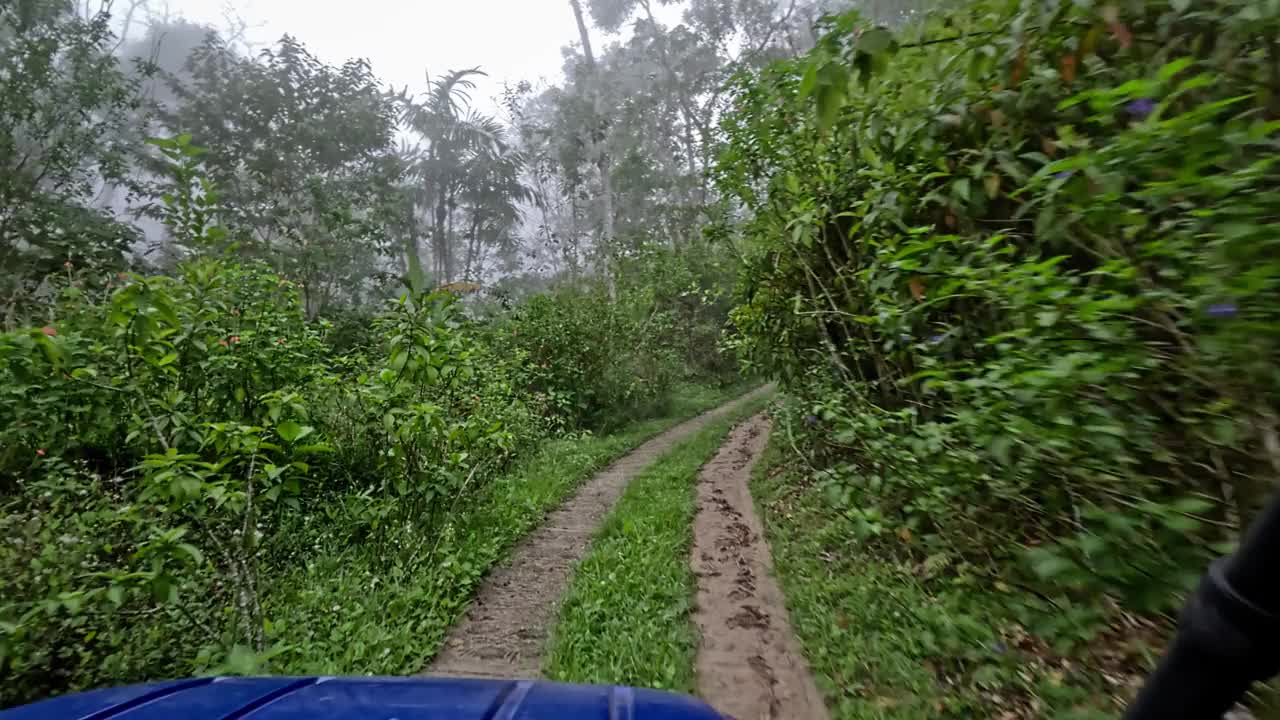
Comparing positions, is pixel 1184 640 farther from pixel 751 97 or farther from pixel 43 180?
pixel 43 180

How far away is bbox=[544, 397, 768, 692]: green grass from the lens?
2754mm

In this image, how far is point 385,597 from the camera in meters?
3.26

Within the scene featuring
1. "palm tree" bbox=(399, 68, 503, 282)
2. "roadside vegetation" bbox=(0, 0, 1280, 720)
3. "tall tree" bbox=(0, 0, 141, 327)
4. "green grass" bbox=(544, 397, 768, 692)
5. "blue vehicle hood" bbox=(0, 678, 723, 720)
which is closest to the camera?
"blue vehicle hood" bbox=(0, 678, 723, 720)

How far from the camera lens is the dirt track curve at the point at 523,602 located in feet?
9.52

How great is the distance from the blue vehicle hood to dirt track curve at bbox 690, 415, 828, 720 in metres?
1.65

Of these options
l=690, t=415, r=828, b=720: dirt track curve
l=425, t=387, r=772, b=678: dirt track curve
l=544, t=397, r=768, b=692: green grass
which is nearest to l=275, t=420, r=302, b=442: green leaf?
l=425, t=387, r=772, b=678: dirt track curve

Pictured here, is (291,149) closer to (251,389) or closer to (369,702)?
(251,389)

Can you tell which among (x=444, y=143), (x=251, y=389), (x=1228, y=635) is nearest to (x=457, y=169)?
(x=444, y=143)

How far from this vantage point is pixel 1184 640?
70 cm

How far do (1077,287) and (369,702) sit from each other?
2.44 meters

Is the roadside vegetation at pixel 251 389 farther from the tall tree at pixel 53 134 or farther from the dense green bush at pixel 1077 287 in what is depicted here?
the dense green bush at pixel 1077 287

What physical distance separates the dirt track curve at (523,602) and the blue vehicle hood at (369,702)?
1.78m

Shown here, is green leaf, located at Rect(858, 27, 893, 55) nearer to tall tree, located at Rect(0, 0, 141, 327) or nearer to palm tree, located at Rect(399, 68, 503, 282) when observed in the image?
tall tree, located at Rect(0, 0, 141, 327)

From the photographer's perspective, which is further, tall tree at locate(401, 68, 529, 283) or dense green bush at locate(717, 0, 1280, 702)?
tall tree at locate(401, 68, 529, 283)
